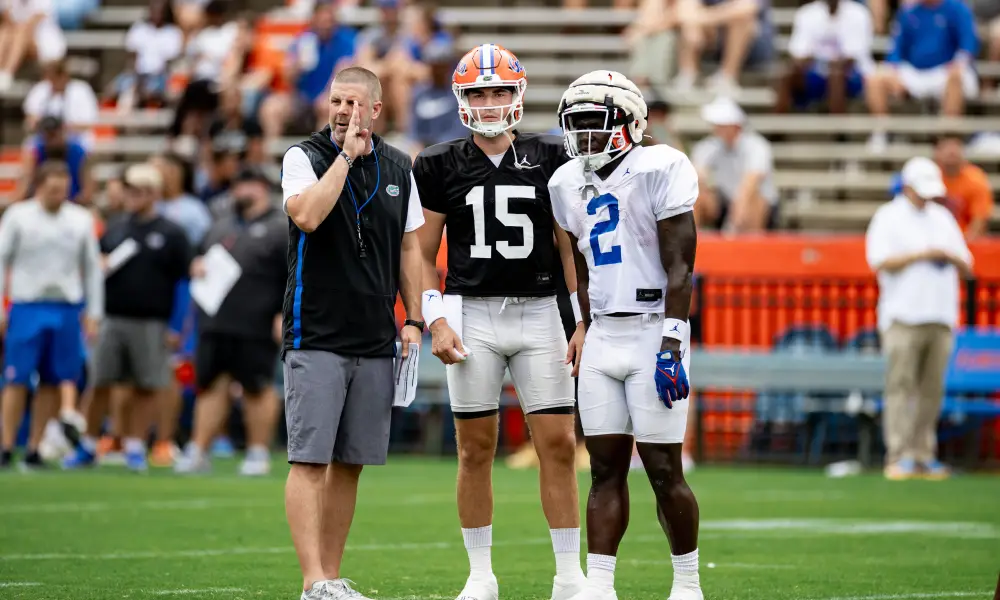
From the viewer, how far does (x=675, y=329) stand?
6527mm

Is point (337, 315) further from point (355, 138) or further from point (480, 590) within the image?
point (480, 590)

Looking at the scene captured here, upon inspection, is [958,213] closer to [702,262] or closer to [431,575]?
[702,262]

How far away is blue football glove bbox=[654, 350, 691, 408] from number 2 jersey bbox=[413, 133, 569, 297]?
37.7 inches

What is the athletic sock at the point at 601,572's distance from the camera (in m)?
6.53

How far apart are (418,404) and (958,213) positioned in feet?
18.4

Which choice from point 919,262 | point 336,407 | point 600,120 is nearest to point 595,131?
point 600,120

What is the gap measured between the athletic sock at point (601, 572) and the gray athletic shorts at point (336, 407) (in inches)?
38.2

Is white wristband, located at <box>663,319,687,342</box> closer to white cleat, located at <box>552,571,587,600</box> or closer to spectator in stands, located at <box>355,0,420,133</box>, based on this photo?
white cleat, located at <box>552,571,587,600</box>

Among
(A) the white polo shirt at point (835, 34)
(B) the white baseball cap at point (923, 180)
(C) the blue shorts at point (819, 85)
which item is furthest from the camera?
(C) the blue shorts at point (819, 85)

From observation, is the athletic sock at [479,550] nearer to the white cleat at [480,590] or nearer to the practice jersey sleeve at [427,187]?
the white cleat at [480,590]

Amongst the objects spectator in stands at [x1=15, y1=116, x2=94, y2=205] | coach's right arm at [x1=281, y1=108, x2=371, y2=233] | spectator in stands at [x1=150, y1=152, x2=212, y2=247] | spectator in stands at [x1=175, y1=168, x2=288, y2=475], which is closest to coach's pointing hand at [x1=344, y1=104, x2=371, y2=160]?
coach's right arm at [x1=281, y1=108, x2=371, y2=233]

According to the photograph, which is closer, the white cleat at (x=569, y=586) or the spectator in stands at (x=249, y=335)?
the white cleat at (x=569, y=586)

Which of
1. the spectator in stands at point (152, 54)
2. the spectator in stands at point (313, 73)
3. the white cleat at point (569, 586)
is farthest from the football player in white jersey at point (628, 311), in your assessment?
the spectator in stands at point (152, 54)

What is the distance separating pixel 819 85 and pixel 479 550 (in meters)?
13.5
